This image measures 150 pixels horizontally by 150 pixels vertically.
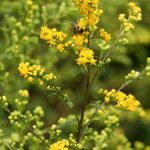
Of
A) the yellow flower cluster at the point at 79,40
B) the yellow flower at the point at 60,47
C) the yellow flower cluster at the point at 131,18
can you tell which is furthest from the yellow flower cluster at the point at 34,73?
the yellow flower cluster at the point at 131,18

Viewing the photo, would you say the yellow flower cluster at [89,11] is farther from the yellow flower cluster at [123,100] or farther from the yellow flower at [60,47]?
the yellow flower cluster at [123,100]

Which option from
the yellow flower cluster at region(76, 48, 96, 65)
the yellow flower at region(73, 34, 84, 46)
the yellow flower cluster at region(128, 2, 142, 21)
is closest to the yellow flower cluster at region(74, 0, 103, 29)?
the yellow flower at region(73, 34, 84, 46)

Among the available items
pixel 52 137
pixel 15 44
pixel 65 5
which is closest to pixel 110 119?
pixel 52 137

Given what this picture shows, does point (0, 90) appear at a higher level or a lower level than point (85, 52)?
higher

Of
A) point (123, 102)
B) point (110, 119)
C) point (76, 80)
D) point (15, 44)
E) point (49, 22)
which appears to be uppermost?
point (76, 80)

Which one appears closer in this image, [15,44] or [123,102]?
[123,102]

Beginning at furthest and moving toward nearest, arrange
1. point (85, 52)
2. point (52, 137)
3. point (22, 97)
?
point (22, 97) < point (52, 137) < point (85, 52)

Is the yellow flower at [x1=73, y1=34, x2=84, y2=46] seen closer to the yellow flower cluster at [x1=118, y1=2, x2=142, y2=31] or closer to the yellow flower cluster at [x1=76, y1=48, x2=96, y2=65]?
the yellow flower cluster at [x1=76, y1=48, x2=96, y2=65]

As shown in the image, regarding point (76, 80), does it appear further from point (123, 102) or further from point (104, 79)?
point (123, 102)
